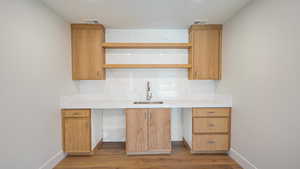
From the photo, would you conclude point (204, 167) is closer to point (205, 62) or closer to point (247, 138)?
point (247, 138)

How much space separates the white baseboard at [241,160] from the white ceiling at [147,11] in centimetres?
225

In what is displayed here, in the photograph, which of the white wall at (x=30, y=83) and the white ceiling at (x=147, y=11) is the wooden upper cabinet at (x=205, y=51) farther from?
the white wall at (x=30, y=83)

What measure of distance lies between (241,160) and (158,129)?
4.42 feet

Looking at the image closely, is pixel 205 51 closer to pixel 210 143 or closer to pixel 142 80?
pixel 142 80

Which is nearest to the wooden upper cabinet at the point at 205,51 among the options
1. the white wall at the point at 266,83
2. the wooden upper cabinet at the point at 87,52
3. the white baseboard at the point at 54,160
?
the white wall at the point at 266,83

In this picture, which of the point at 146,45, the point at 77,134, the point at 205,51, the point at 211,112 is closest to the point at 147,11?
the point at 146,45

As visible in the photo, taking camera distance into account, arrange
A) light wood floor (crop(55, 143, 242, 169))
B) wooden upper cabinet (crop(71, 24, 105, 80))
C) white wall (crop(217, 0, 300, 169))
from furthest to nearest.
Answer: wooden upper cabinet (crop(71, 24, 105, 80)), light wood floor (crop(55, 143, 242, 169)), white wall (crop(217, 0, 300, 169))

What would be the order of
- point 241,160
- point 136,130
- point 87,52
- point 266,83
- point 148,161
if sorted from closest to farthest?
point 266,83, point 241,160, point 148,161, point 136,130, point 87,52

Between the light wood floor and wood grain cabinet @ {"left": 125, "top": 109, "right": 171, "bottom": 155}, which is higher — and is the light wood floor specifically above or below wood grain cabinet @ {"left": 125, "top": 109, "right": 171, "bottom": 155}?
below

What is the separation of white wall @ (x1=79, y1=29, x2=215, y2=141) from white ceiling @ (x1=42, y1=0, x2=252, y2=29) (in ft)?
1.02

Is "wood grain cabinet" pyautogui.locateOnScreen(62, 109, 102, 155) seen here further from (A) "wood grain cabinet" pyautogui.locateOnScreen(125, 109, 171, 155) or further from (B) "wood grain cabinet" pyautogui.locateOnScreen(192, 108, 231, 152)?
(B) "wood grain cabinet" pyautogui.locateOnScreen(192, 108, 231, 152)

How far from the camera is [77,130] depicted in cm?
245

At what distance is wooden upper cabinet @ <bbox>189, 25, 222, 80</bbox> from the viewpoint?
9.16ft

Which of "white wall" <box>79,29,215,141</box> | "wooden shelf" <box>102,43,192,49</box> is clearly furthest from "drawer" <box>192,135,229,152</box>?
"wooden shelf" <box>102,43,192,49</box>
